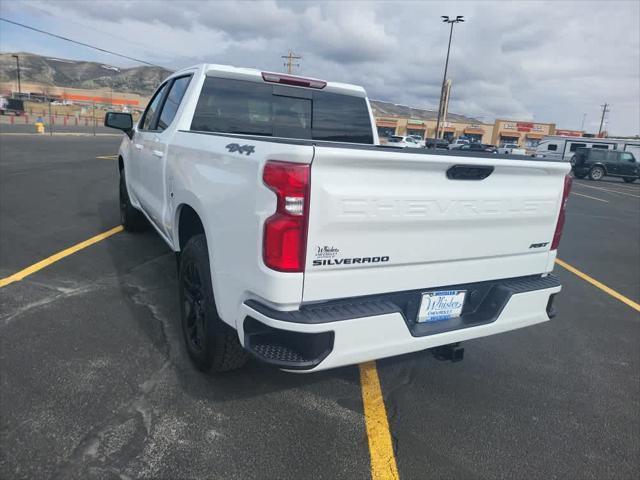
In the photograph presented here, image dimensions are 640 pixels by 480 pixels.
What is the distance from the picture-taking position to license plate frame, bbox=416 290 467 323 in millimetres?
2568

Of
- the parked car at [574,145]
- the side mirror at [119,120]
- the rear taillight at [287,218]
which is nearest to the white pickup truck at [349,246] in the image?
the rear taillight at [287,218]

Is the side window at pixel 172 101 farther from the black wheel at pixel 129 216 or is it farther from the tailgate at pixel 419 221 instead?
the tailgate at pixel 419 221

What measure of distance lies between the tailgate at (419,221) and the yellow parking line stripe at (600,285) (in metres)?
3.22

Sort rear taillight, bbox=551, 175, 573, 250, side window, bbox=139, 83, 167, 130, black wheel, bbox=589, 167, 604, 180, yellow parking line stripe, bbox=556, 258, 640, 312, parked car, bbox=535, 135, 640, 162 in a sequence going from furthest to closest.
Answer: parked car, bbox=535, 135, 640, 162 < black wheel, bbox=589, 167, 604, 180 < yellow parking line stripe, bbox=556, 258, 640, 312 < side window, bbox=139, 83, 167, 130 < rear taillight, bbox=551, 175, 573, 250

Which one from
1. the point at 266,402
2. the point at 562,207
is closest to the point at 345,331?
the point at 266,402

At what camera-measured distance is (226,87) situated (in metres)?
3.85

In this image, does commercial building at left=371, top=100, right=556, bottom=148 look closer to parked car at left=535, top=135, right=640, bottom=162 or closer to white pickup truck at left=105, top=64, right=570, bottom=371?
parked car at left=535, top=135, right=640, bottom=162

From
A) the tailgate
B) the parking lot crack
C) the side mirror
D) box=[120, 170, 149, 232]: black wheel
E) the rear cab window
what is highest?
the rear cab window

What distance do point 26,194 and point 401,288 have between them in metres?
8.58

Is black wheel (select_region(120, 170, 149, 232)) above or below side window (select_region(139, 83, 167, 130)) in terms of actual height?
below

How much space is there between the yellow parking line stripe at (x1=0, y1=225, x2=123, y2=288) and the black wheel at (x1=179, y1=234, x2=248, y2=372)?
237 centimetres

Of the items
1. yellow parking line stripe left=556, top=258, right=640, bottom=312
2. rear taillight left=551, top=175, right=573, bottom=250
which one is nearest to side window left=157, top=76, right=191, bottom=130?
rear taillight left=551, top=175, right=573, bottom=250

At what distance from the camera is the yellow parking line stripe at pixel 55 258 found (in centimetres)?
448

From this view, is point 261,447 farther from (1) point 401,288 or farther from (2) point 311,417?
(1) point 401,288
